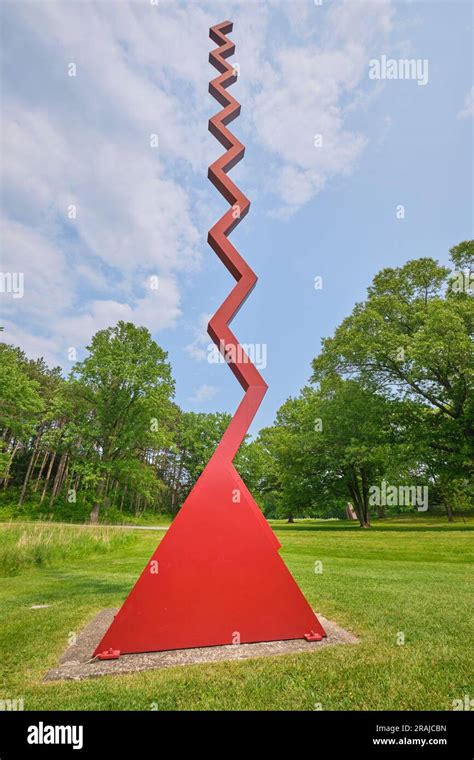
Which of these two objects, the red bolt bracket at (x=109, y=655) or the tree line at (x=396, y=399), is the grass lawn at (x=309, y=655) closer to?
the red bolt bracket at (x=109, y=655)

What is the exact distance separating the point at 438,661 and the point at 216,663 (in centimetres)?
178

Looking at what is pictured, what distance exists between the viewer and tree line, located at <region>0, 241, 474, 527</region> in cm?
1778

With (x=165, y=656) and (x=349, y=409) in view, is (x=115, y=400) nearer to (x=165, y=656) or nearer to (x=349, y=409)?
(x=349, y=409)

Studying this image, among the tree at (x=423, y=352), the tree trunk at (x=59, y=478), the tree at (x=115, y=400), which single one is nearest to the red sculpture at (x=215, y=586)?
the tree at (x=423, y=352)

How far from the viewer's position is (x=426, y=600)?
5.13 meters

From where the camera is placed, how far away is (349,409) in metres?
20.5

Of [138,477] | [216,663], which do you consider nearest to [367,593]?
[216,663]

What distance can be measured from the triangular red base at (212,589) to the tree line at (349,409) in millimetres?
9954

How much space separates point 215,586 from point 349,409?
18.1m

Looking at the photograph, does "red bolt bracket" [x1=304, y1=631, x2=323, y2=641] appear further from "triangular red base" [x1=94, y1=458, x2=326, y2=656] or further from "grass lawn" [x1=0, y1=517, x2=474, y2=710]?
"grass lawn" [x1=0, y1=517, x2=474, y2=710]

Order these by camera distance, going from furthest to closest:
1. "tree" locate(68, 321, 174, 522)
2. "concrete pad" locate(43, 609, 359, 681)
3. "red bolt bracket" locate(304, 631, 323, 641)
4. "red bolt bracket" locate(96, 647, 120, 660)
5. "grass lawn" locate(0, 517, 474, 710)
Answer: "tree" locate(68, 321, 174, 522), "red bolt bracket" locate(304, 631, 323, 641), "red bolt bracket" locate(96, 647, 120, 660), "concrete pad" locate(43, 609, 359, 681), "grass lawn" locate(0, 517, 474, 710)

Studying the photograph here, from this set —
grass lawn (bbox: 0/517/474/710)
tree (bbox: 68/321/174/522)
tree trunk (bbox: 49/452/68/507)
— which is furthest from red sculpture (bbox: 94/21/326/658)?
tree trunk (bbox: 49/452/68/507)

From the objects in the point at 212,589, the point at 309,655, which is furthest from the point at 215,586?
the point at 309,655
